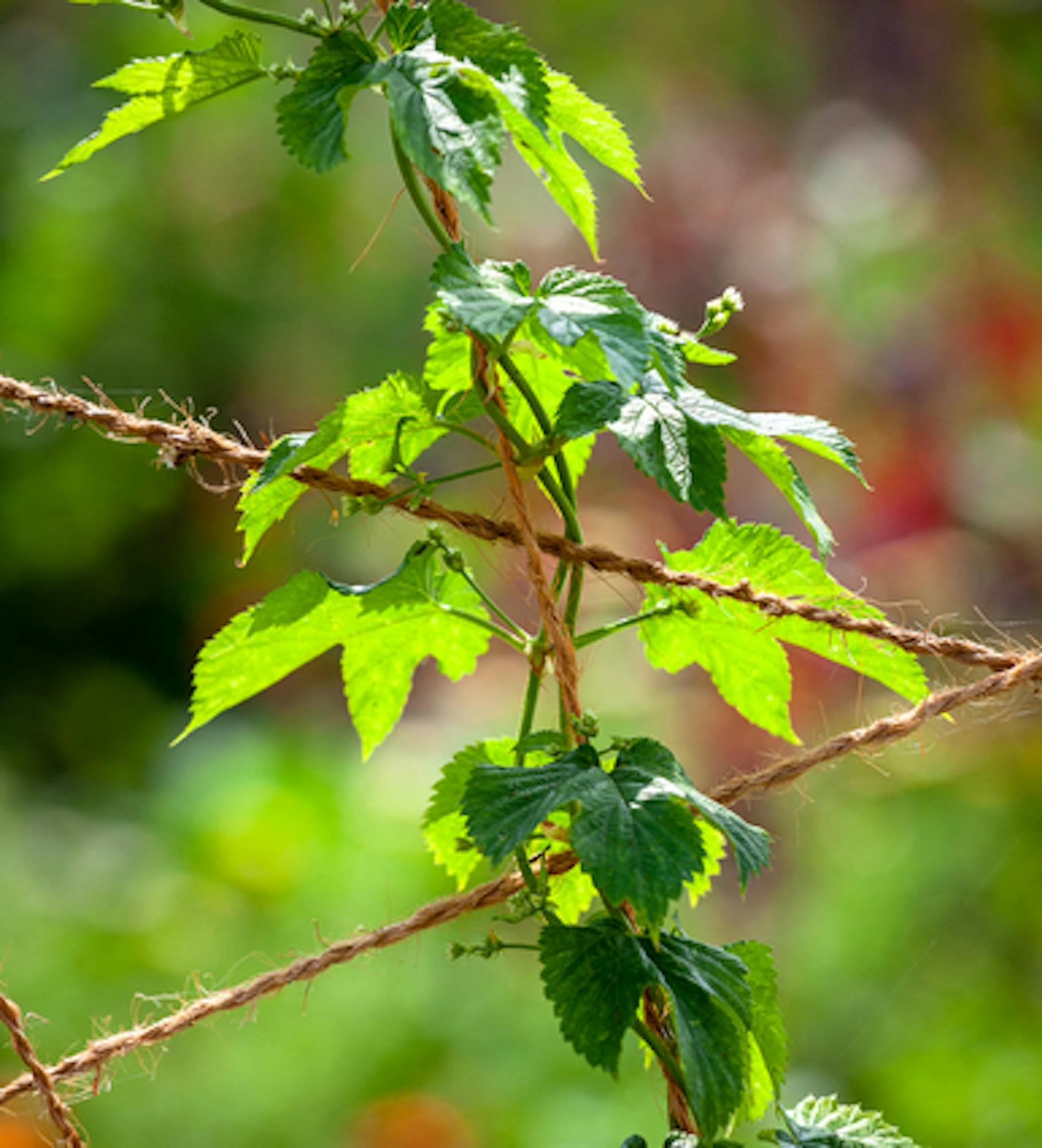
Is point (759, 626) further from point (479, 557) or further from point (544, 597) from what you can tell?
point (479, 557)

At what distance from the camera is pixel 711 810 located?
0.33 metres

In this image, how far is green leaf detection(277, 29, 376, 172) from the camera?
0.31 m

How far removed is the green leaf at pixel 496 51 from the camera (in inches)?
12.3

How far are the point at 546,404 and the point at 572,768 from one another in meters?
0.13

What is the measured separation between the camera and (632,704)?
1987 millimetres

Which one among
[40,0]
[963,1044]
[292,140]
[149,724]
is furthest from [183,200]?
[292,140]

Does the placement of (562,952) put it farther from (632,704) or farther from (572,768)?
(632,704)

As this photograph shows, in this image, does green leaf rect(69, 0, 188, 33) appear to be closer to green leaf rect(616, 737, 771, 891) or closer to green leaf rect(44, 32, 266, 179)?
green leaf rect(44, 32, 266, 179)

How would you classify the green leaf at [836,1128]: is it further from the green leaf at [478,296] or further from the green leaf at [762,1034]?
the green leaf at [478,296]

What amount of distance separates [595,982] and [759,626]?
0.14 metres

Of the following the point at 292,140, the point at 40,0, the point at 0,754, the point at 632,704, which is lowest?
the point at 632,704

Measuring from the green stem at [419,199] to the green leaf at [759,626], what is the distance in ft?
0.43

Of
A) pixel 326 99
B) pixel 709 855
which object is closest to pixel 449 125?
pixel 326 99

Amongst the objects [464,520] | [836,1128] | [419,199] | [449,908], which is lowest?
[836,1128]
